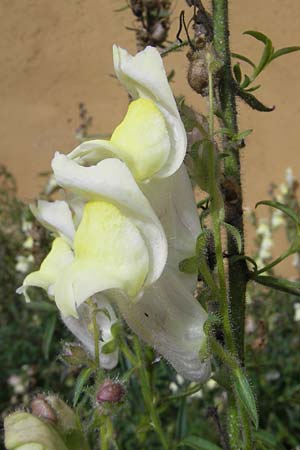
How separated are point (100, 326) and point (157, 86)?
10.9 inches

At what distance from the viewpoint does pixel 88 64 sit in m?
4.70

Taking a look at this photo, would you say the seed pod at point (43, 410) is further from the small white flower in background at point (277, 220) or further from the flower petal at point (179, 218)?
the small white flower in background at point (277, 220)

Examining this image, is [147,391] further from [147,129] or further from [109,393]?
[147,129]

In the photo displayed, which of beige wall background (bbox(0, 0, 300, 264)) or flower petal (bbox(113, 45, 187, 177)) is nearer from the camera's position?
flower petal (bbox(113, 45, 187, 177))

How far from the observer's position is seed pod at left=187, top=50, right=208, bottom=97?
49cm

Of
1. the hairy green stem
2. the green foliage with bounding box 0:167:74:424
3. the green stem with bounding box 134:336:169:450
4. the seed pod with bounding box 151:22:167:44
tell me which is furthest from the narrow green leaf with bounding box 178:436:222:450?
the green foliage with bounding box 0:167:74:424

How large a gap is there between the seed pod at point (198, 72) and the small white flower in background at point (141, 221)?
5cm

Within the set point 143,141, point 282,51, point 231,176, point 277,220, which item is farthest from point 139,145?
point 277,220

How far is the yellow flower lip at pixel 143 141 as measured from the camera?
428mm

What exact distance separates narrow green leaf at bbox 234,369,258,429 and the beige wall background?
2.69 metres

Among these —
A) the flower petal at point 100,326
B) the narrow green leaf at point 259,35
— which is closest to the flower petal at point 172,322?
the flower petal at point 100,326

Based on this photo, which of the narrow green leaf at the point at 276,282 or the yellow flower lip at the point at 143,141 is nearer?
the yellow flower lip at the point at 143,141

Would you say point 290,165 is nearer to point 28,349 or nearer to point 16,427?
point 28,349

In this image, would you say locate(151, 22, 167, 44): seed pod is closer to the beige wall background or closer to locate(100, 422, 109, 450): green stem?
locate(100, 422, 109, 450): green stem
